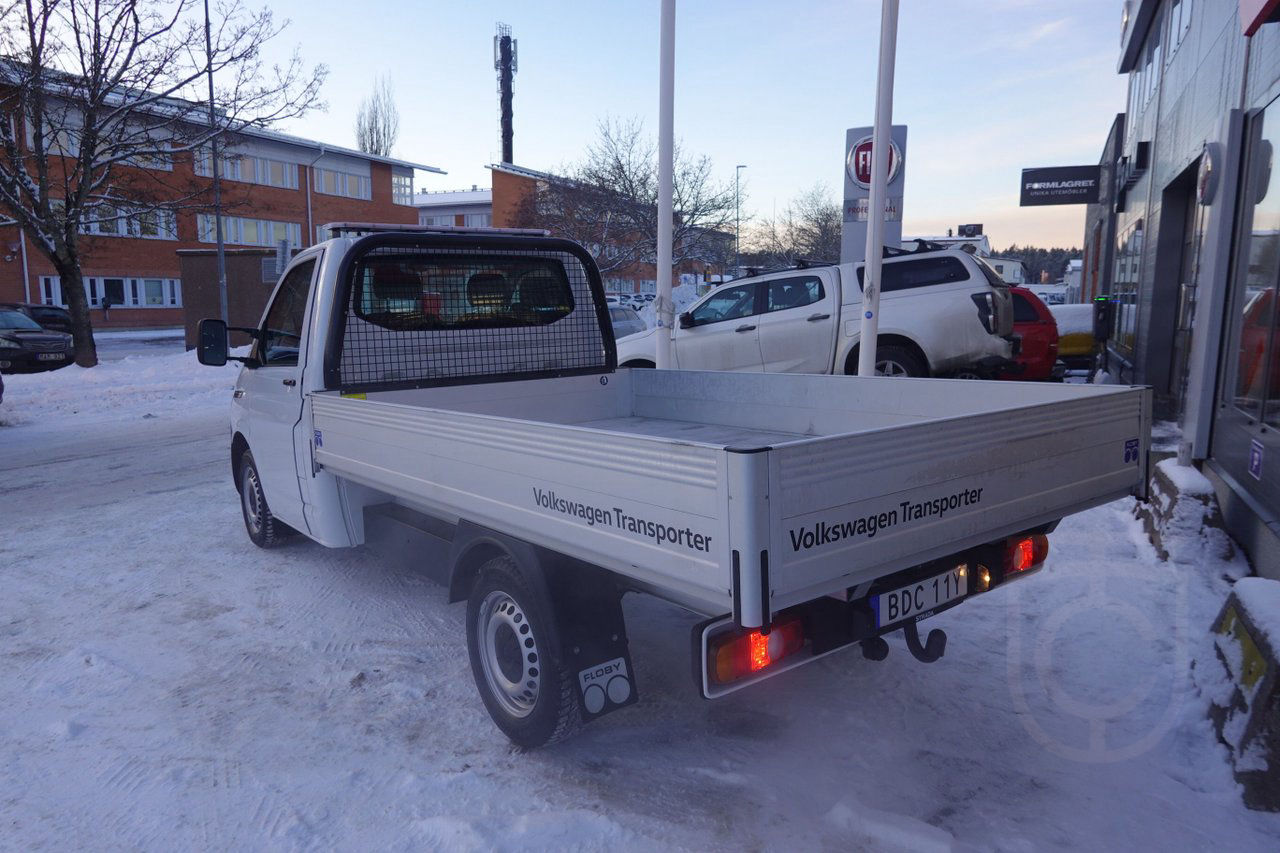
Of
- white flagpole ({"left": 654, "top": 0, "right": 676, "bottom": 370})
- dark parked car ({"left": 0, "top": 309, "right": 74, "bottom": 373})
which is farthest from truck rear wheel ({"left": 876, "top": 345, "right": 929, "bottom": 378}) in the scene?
dark parked car ({"left": 0, "top": 309, "right": 74, "bottom": 373})

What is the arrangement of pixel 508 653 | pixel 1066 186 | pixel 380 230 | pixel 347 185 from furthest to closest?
pixel 347 185 → pixel 1066 186 → pixel 380 230 → pixel 508 653

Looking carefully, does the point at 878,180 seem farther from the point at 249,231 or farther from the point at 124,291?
the point at 124,291

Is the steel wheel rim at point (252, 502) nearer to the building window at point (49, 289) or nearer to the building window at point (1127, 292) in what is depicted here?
the building window at point (1127, 292)

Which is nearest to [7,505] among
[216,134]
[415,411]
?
[415,411]

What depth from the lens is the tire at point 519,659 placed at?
3.08 metres

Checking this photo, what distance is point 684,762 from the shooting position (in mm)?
3291

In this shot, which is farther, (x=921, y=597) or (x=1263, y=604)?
(x=1263, y=604)

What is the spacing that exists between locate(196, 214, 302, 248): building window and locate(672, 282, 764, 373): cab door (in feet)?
119

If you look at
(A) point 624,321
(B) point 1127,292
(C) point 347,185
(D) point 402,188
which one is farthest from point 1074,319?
(D) point 402,188

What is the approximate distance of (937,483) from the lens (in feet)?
8.87

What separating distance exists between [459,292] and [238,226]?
44.0 metres

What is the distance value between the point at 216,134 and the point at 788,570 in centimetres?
2034

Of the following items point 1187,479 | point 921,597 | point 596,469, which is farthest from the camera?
point 1187,479

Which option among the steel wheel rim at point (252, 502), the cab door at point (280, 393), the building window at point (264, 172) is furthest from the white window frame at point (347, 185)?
the cab door at point (280, 393)
